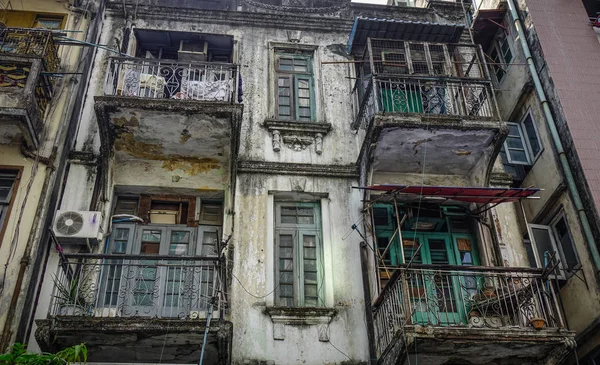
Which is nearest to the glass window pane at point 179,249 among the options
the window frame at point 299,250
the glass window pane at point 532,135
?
the window frame at point 299,250

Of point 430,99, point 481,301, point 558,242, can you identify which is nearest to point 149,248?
point 481,301

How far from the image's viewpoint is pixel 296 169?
1051 centimetres

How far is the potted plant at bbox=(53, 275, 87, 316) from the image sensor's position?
8.29 m

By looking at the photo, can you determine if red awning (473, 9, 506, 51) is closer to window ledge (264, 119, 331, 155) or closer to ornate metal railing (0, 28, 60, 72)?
window ledge (264, 119, 331, 155)

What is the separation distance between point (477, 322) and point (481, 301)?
0.52 m

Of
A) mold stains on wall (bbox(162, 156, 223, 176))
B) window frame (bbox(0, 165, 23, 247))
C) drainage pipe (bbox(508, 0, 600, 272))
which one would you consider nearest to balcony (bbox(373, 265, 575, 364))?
drainage pipe (bbox(508, 0, 600, 272))

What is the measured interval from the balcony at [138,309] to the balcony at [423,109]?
3725 millimetres

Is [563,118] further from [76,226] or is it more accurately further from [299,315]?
[76,226]

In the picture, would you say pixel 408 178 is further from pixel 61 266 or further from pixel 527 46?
pixel 61 266

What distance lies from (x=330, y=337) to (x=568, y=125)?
20.2 feet

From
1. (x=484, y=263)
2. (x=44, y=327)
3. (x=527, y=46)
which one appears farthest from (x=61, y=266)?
(x=527, y=46)

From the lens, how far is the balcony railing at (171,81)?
33.7 feet

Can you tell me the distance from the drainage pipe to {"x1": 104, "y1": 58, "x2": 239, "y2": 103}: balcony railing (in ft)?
20.3

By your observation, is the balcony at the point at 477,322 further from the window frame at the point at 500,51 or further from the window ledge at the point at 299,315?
the window frame at the point at 500,51
